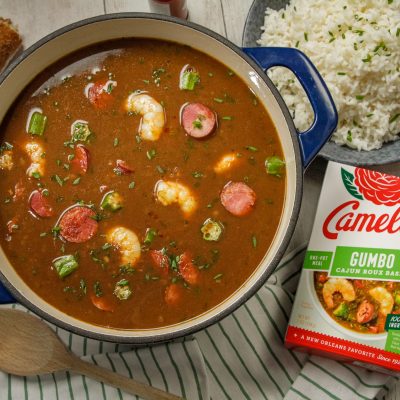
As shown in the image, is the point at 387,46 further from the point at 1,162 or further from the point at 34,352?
the point at 34,352

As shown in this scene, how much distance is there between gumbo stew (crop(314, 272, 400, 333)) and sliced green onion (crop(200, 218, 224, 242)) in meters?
0.54

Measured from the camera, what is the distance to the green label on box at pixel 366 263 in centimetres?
239

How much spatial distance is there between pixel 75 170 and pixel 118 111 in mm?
259

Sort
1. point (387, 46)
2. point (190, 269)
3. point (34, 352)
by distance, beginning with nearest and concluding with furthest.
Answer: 1. point (190, 269)
2. point (34, 352)
3. point (387, 46)

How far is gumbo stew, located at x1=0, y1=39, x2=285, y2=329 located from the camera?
85.0 inches

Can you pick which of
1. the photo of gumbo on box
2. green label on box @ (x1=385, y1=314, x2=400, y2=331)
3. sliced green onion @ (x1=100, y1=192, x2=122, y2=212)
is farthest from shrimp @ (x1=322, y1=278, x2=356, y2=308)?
sliced green onion @ (x1=100, y1=192, x2=122, y2=212)

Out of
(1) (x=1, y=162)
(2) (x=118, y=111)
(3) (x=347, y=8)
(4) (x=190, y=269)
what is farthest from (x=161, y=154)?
(3) (x=347, y=8)

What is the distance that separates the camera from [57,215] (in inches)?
85.6

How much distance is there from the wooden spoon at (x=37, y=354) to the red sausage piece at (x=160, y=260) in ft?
1.84

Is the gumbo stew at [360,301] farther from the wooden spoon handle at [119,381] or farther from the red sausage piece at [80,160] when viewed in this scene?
the red sausage piece at [80,160]

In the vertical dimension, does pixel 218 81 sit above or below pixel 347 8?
below

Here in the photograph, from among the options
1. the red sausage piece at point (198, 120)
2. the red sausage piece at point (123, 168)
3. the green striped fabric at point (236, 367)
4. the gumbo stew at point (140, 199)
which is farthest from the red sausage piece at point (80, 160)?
the green striped fabric at point (236, 367)

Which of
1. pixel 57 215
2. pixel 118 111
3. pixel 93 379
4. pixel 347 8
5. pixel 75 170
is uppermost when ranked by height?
pixel 347 8

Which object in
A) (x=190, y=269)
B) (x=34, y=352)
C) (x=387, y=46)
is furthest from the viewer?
(x=387, y=46)
